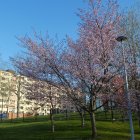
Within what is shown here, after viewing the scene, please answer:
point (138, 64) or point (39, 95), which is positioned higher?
point (138, 64)

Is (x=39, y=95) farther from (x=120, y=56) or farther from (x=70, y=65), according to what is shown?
(x=120, y=56)

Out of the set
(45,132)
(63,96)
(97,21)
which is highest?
(97,21)

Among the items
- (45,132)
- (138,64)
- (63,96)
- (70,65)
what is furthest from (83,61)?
(45,132)

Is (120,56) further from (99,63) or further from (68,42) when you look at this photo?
(68,42)

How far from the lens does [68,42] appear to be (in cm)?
2302

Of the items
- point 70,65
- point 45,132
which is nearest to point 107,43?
point 70,65

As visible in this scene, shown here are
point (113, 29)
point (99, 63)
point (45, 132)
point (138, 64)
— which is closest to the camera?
point (99, 63)

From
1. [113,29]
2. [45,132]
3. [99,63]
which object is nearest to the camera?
[99,63]

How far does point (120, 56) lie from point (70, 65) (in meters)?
3.67

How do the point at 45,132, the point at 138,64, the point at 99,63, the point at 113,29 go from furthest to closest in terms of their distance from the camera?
the point at 45,132 < the point at 138,64 < the point at 113,29 < the point at 99,63

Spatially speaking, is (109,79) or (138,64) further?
(138,64)

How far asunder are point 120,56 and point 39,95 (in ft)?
22.8

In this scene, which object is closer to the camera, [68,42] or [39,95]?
[68,42]

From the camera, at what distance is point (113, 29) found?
22734 mm
